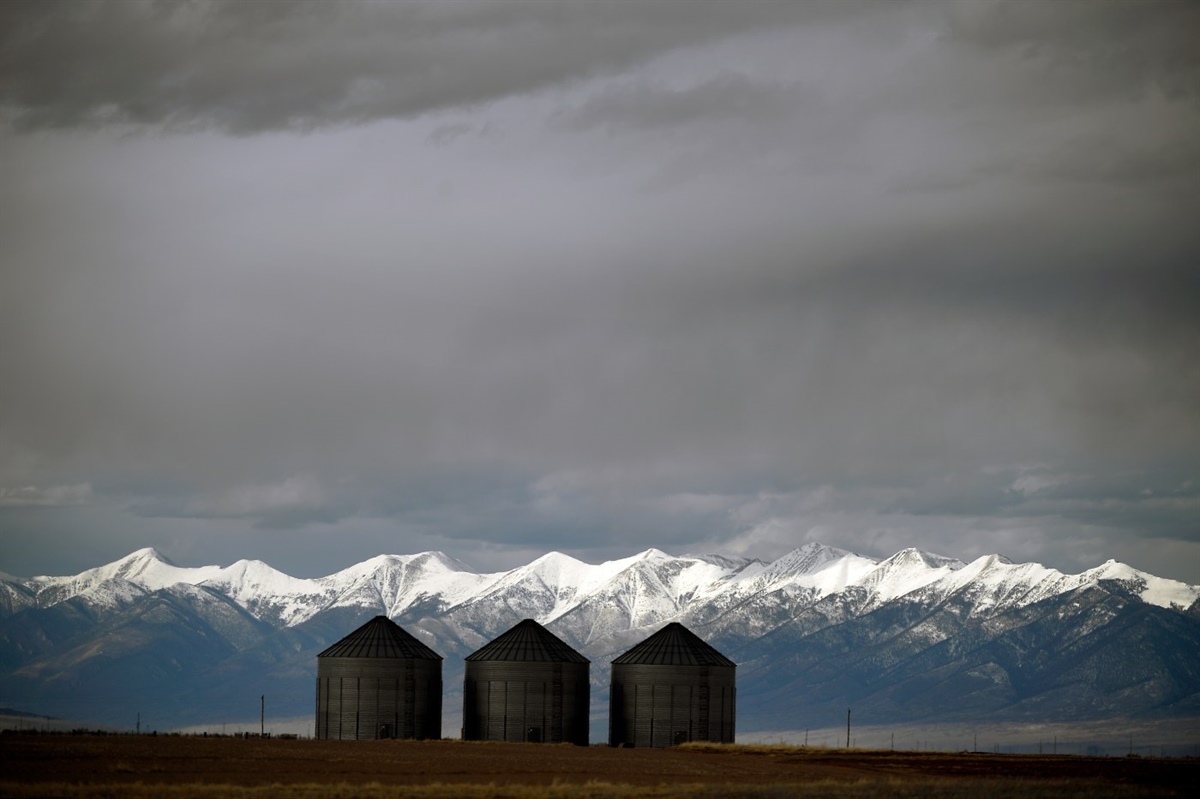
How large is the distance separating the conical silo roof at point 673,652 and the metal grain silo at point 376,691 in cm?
1734

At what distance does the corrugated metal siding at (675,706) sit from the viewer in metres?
136

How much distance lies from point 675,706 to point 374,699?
2614 centimetres

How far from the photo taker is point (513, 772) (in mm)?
88750

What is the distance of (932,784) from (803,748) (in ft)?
136

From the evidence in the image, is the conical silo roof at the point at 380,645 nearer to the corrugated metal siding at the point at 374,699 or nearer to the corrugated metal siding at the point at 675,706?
the corrugated metal siding at the point at 374,699

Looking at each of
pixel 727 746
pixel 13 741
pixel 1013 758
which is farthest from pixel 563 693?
pixel 13 741

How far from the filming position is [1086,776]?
93.8 metres

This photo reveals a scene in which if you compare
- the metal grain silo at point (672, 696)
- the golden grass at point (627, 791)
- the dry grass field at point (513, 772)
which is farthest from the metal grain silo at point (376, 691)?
the golden grass at point (627, 791)

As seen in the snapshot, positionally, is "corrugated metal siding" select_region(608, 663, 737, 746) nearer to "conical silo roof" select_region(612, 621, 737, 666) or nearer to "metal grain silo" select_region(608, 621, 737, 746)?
"metal grain silo" select_region(608, 621, 737, 746)

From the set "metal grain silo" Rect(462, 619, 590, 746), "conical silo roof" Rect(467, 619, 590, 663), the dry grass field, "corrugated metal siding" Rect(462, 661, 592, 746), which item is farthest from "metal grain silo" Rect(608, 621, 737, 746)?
the dry grass field

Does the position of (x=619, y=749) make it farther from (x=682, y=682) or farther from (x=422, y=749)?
(x=422, y=749)

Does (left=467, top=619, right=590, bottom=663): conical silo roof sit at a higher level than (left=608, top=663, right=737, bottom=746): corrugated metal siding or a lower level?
higher

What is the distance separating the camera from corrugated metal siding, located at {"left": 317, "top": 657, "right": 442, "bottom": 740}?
136 metres

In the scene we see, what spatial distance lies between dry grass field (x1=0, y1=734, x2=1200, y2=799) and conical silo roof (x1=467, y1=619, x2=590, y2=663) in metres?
19.7
